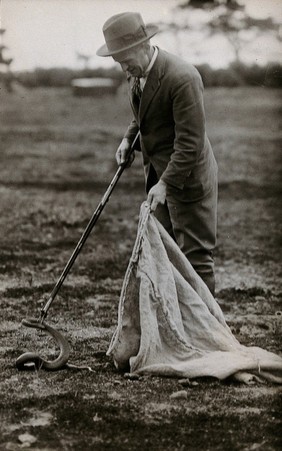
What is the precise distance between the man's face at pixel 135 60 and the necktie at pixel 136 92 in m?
0.10

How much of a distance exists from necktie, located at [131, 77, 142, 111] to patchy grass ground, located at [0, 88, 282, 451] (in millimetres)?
1420

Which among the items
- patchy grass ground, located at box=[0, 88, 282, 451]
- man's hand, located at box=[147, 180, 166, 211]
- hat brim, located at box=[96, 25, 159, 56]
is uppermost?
hat brim, located at box=[96, 25, 159, 56]

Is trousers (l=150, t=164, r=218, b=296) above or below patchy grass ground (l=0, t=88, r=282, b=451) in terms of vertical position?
above

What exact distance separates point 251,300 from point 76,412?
2.34 m

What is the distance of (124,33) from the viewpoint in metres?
3.96

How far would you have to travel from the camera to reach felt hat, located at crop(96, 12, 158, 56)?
3.96m

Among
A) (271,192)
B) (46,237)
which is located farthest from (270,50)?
(271,192)

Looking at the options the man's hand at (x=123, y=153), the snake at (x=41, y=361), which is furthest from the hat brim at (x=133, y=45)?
the snake at (x=41, y=361)

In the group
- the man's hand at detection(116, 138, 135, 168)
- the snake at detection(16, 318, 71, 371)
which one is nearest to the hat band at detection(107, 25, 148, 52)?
the man's hand at detection(116, 138, 135, 168)

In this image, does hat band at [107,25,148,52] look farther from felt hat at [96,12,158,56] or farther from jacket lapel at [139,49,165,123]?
jacket lapel at [139,49,165,123]

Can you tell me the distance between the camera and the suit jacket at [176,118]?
4074 mm

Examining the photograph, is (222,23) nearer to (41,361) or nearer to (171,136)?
(171,136)

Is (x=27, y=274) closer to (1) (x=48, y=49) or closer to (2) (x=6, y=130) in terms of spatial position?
(1) (x=48, y=49)

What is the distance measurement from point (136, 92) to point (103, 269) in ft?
7.66
